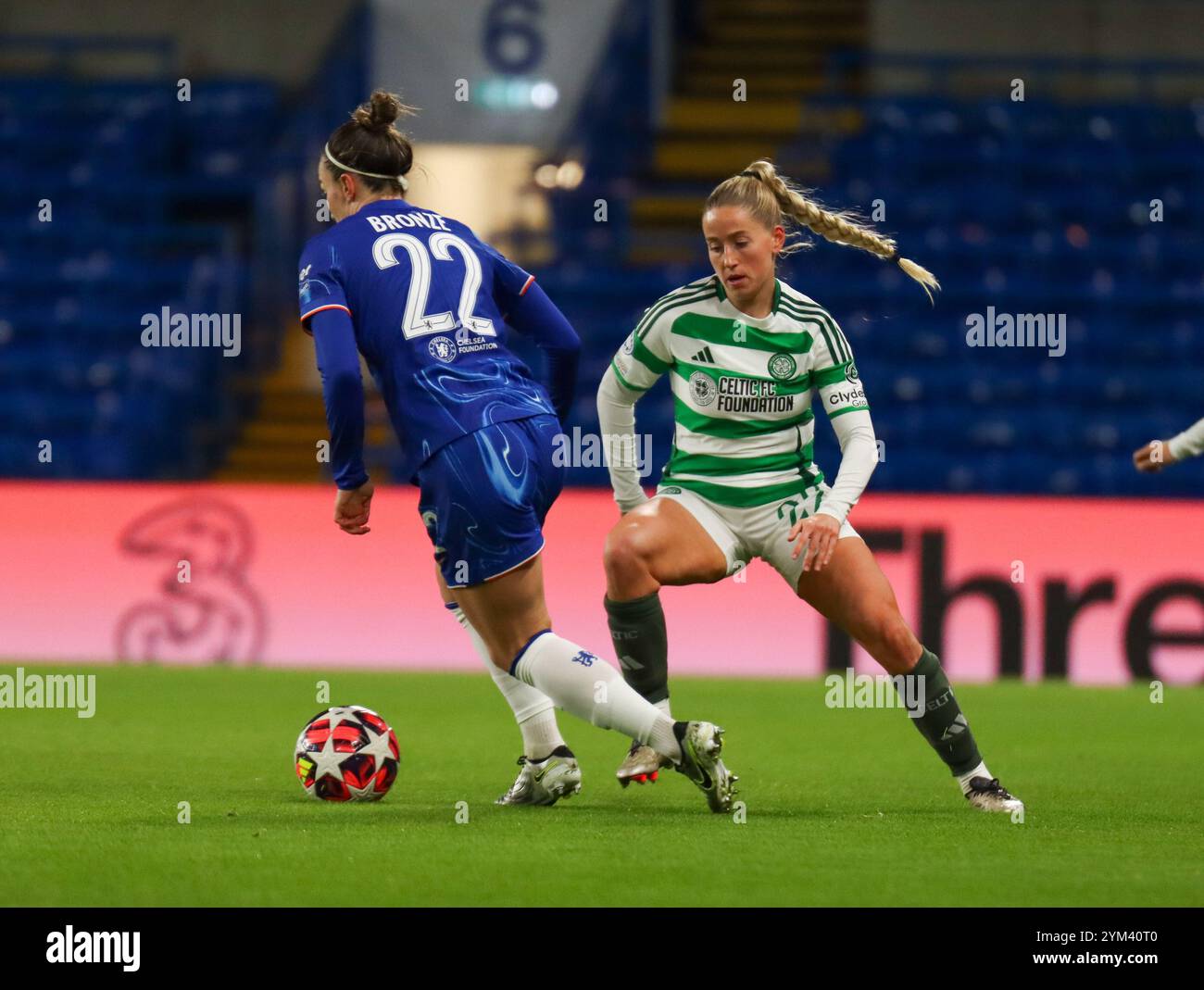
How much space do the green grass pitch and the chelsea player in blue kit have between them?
1.35 ft

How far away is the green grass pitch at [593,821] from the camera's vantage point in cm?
431

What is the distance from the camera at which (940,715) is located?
18.7 feet

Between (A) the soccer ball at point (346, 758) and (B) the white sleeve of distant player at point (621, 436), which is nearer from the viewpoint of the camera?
(A) the soccer ball at point (346, 758)

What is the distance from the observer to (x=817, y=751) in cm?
754

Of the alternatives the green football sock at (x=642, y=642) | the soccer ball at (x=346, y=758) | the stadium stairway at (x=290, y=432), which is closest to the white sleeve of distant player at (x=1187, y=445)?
the green football sock at (x=642, y=642)

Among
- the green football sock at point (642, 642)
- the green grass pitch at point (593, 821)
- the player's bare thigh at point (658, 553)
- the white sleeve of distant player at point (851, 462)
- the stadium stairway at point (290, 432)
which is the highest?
the stadium stairway at point (290, 432)

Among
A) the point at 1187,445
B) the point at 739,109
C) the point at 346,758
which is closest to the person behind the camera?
the point at 346,758

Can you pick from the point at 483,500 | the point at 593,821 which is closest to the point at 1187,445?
the point at 593,821

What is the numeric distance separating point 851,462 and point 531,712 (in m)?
1.20

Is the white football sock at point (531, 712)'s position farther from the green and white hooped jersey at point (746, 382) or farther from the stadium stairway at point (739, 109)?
the stadium stairway at point (739, 109)

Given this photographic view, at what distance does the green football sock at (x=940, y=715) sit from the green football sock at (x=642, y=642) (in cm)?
74

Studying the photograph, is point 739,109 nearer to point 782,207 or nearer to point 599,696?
point 782,207

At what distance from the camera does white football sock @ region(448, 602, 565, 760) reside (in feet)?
18.9
